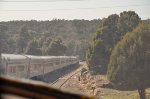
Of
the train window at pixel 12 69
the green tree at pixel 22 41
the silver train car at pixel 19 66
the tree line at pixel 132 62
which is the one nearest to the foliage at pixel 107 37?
the silver train car at pixel 19 66

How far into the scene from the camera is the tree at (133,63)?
3162cm

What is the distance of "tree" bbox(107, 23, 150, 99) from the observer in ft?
104

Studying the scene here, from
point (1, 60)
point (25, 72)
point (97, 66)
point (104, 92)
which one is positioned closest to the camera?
point (1, 60)

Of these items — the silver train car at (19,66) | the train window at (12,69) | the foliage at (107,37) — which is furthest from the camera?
the foliage at (107,37)

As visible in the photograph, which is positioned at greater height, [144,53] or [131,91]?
→ [144,53]

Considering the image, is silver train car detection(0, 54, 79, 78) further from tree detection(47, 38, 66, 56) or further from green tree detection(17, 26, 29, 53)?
green tree detection(17, 26, 29, 53)

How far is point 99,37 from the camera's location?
186 ft

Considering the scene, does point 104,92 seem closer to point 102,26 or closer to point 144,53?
point 144,53

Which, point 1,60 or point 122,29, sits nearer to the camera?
point 1,60

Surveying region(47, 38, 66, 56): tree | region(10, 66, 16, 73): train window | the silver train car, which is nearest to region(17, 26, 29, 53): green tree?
region(47, 38, 66, 56): tree

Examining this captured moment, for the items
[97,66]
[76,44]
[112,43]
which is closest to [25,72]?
[97,66]

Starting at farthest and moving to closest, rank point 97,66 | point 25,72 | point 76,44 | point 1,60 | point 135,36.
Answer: point 76,44, point 97,66, point 135,36, point 25,72, point 1,60

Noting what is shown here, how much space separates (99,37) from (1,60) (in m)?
35.1

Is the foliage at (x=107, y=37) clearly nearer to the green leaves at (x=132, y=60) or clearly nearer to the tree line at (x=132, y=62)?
the tree line at (x=132, y=62)
